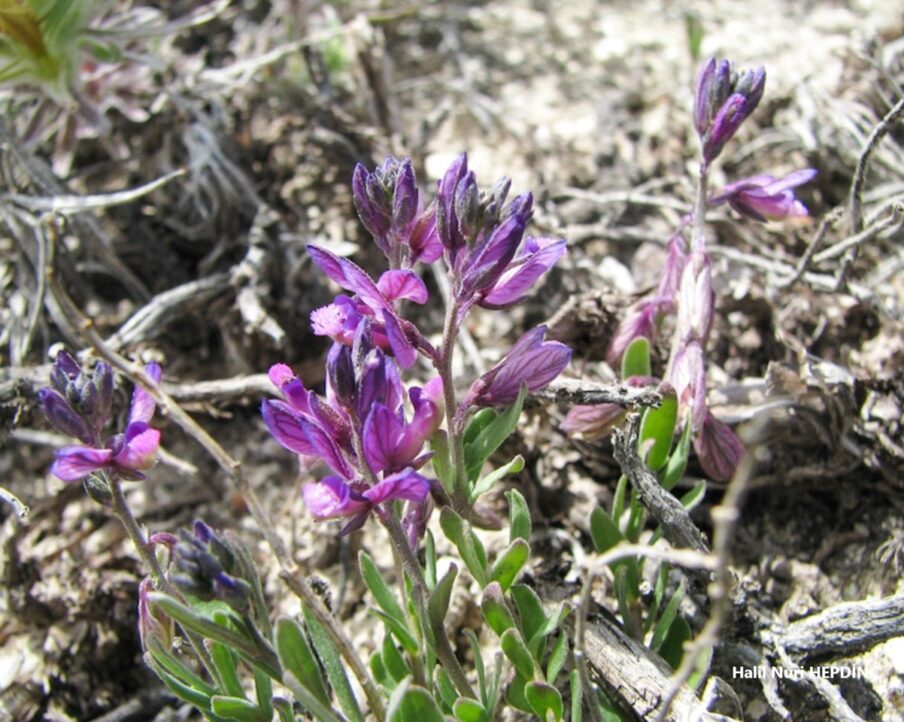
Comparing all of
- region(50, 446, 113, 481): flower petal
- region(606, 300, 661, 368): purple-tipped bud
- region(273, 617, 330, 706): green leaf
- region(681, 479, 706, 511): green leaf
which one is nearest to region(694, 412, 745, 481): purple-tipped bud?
region(681, 479, 706, 511): green leaf

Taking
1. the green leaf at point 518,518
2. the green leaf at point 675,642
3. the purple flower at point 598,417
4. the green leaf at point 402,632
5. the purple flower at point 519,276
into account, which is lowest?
the green leaf at point 675,642

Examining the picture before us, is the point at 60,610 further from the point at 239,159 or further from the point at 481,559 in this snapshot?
the point at 239,159

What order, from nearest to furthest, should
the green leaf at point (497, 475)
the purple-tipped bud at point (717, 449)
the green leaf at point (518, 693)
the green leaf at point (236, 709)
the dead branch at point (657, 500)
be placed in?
the green leaf at point (236, 709), the green leaf at point (497, 475), the green leaf at point (518, 693), the dead branch at point (657, 500), the purple-tipped bud at point (717, 449)

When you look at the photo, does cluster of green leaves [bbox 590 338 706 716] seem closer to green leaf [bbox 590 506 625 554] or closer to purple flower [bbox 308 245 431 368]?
green leaf [bbox 590 506 625 554]

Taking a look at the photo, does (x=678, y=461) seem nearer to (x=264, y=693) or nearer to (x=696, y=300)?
(x=696, y=300)

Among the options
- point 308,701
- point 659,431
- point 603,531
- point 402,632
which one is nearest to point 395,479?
point 308,701

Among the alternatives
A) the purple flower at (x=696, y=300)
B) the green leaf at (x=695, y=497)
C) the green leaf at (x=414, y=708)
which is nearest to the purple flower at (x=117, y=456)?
the green leaf at (x=414, y=708)

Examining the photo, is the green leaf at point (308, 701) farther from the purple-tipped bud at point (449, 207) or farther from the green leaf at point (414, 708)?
the purple-tipped bud at point (449, 207)

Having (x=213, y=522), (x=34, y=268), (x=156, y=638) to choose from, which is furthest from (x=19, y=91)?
(x=156, y=638)

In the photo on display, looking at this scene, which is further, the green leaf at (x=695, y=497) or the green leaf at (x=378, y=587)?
the green leaf at (x=695, y=497)

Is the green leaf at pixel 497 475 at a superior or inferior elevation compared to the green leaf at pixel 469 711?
superior
